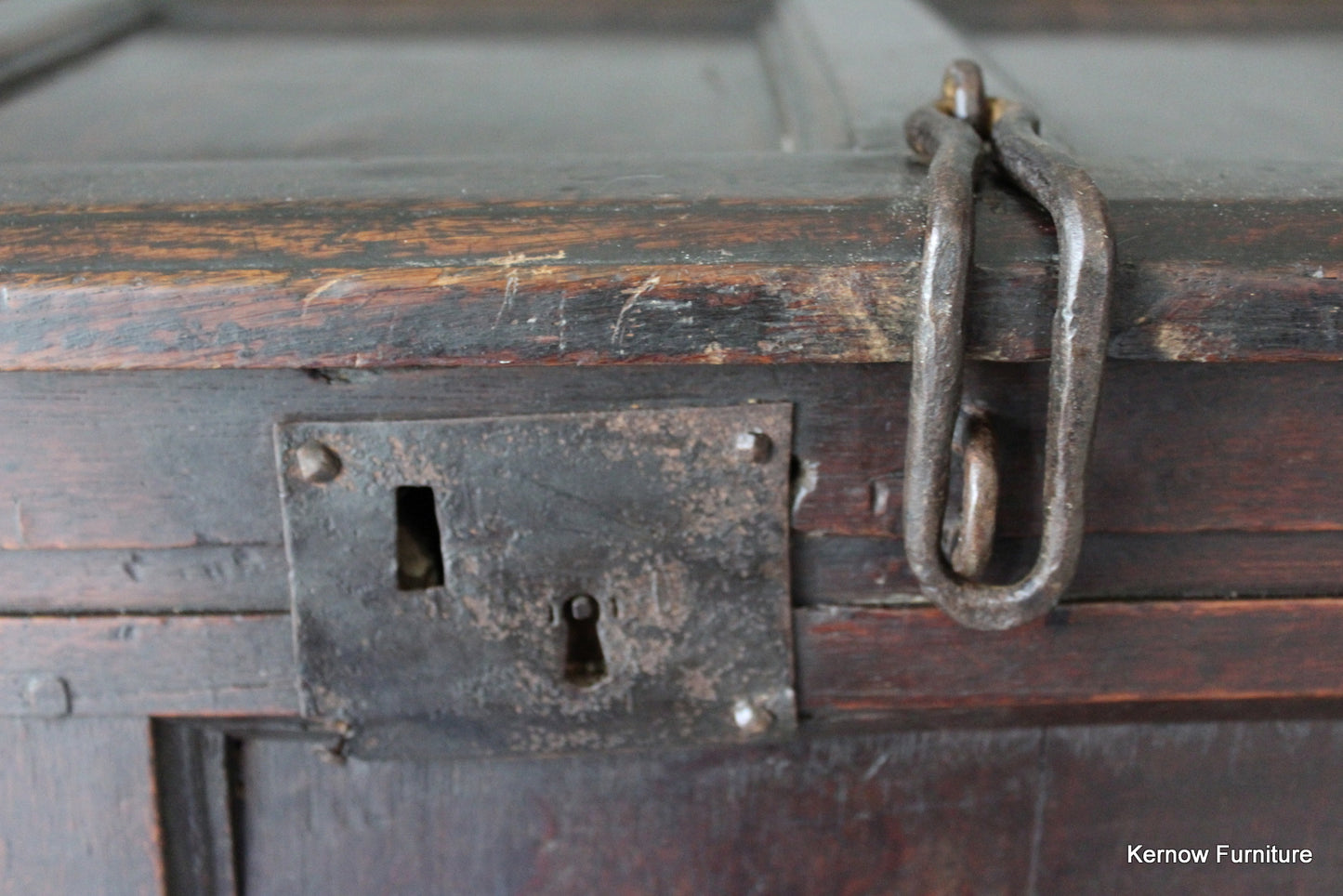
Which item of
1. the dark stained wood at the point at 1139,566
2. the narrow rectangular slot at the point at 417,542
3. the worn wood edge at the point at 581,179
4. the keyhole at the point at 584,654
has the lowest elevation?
the keyhole at the point at 584,654

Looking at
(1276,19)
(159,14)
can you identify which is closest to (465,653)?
(159,14)

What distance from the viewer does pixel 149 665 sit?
1.98 feet

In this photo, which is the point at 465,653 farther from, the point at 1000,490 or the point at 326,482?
the point at 1000,490

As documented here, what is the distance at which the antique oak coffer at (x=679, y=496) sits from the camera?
0.48m

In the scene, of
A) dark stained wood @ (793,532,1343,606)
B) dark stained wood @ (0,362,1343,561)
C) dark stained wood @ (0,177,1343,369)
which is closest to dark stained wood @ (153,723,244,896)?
dark stained wood @ (0,362,1343,561)

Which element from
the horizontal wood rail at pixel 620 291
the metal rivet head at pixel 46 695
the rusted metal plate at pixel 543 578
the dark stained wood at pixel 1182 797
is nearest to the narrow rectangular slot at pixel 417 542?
the rusted metal plate at pixel 543 578

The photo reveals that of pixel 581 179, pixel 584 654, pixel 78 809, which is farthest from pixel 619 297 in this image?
pixel 78 809

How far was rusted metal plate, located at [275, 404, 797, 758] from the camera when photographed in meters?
0.55

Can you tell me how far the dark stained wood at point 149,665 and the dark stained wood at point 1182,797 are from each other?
0.46m

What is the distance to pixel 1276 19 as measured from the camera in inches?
41.8

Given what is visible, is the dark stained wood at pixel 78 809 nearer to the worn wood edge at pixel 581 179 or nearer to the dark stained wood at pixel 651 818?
the dark stained wood at pixel 651 818

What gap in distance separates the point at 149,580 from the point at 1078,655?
1.68ft

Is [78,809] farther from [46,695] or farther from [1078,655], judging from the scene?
[1078,655]

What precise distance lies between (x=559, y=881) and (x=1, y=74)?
701 millimetres
